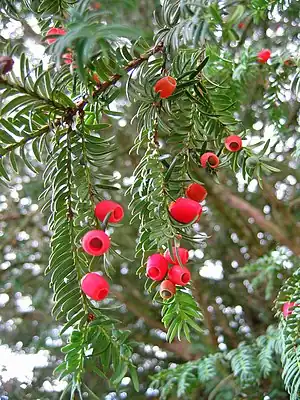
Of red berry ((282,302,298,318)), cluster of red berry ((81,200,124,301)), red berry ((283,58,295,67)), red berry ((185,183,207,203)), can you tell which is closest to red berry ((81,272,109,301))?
cluster of red berry ((81,200,124,301))

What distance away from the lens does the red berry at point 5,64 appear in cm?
32

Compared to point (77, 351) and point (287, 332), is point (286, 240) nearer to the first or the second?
point (287, 332)

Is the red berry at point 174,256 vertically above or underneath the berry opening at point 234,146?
underneath

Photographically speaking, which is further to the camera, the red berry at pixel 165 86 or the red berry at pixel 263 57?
the red berry at pixel 263 57

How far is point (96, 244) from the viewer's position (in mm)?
383

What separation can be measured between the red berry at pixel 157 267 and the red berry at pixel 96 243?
53mm

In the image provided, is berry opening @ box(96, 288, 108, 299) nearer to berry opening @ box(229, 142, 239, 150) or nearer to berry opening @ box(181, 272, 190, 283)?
berry opening @ box(181, 272, 190, 283)

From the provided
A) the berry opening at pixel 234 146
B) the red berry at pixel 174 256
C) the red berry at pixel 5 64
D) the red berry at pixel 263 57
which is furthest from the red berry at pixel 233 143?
the red berry at pixel 263 57

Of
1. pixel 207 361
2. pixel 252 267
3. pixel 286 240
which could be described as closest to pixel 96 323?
pixel 207 361

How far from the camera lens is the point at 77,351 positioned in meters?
0.42

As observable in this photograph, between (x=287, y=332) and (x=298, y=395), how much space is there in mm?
62

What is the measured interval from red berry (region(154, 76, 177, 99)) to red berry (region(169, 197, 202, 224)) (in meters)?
0.09

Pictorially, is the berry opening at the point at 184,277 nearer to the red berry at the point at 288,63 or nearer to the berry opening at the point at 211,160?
the berry opening at the point at 211,160

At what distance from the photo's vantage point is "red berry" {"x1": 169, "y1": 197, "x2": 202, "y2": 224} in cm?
40
